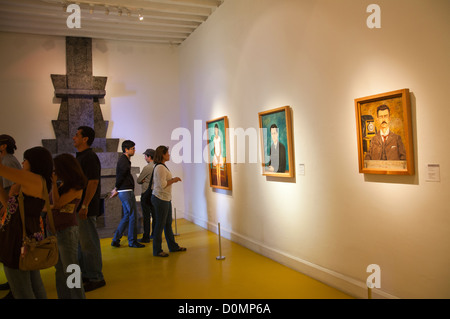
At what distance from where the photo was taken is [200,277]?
501 cm

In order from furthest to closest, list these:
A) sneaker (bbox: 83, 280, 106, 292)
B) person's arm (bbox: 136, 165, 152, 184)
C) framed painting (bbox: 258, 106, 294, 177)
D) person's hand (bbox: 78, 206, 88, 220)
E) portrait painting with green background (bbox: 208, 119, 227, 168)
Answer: portrait painting with green background (bbox: 208, 119, 227, 168) < person's arm (bbox: 136, 165, 152, 184) < framed painting (bbox: 258, 106, 294, 177) < sneaker (bbox: 83, 280, 106, 292) < person's hand (bbox: 78, 206, 88, 220)

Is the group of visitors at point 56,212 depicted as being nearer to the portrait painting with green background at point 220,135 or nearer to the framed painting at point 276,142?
the framed painting at point 276,142

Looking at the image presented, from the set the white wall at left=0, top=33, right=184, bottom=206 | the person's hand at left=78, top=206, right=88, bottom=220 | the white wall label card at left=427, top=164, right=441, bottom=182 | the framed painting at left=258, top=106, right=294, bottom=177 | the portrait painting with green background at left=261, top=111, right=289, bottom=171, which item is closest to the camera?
the white wall label card at left=427, top=164, right=441, bottom=182

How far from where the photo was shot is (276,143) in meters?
5.43

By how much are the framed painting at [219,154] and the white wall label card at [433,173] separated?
4029 millimetres

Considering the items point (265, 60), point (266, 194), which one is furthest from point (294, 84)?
point (266, 194)

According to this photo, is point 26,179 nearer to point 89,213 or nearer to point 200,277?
point 89,213

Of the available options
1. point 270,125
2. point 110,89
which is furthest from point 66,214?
point 110,89

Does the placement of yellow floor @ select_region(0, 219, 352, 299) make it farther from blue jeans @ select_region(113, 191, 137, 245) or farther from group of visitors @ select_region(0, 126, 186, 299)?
group of visitors @ select_region(0, 126, 186, 299)

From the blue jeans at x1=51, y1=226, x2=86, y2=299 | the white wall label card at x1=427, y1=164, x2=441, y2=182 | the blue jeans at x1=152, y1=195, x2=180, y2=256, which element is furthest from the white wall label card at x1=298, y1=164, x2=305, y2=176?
the blue jeans at x1=51, y1=226, x2=86, y2=299

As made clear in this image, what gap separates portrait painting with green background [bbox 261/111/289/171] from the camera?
5.22m

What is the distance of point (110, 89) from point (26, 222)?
23.1ft

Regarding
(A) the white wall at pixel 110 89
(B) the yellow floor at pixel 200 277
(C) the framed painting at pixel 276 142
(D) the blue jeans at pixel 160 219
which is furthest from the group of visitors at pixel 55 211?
(A) the white wall at pixel 110 89

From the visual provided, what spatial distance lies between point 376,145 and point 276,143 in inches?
73.5
